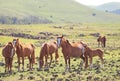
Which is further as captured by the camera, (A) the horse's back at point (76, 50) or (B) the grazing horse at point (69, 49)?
(A) the horse's back at point (76, 50)

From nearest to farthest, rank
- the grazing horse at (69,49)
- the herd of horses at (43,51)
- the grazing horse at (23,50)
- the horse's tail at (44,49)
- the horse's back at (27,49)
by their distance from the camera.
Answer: the herd of horses at (43,51) → the grazing horse at (23,50) → the grazing horse at (69,49) → the horse's back at (27,49) → the horse's tail at (44,49)

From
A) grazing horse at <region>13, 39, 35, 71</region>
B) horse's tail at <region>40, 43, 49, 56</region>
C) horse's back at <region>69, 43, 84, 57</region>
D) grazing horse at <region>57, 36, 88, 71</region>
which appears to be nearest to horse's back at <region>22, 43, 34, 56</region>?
grazing horse at <region>13, 39, 35, 71</region>

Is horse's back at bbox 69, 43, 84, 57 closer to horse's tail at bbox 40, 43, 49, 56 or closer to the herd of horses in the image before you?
the herd of horses

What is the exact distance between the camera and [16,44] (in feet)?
94.4

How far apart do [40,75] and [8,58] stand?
3851 mm

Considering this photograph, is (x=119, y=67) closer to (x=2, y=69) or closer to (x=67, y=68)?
(x=67, y=68)

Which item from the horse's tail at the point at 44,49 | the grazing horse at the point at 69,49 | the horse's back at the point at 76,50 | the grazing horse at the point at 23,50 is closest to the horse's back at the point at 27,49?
the grazing horse at the point at 23,50

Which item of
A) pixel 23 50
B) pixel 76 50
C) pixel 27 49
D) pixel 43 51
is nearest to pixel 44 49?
pixel 43 51

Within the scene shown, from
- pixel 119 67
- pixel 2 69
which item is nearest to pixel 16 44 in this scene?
pixel 2 69

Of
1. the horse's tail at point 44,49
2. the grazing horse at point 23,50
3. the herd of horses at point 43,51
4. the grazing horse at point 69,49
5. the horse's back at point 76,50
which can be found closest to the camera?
the herd of horses at point 43,51

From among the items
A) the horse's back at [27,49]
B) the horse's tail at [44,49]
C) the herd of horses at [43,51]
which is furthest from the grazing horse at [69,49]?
the horse's back at [27,49]

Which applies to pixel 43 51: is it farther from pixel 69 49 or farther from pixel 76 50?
pixel 76 50

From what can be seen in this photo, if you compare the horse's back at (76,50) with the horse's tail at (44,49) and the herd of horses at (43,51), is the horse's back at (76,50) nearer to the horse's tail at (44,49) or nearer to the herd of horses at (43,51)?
the herd of horses at (43,51)

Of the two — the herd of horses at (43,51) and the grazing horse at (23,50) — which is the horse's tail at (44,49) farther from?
the grazing horse at (23,50)
